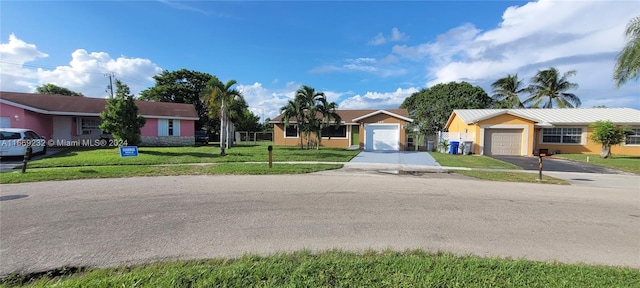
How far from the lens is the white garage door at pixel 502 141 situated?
20484mm

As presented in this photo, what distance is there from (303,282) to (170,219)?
10.8ft

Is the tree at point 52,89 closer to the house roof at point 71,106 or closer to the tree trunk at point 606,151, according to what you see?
the house roof at point 71,106

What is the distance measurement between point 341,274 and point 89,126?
27.8m

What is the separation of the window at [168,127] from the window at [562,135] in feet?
102

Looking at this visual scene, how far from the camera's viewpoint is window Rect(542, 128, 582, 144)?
22.0 meters

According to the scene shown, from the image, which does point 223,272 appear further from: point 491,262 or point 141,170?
point 141,170

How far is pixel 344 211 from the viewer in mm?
5594

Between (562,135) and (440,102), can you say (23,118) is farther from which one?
(562,135)

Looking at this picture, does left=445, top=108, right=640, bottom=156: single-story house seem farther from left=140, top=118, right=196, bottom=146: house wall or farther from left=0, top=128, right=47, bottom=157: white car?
left=0, top=128, right=47, bottom=157: white car

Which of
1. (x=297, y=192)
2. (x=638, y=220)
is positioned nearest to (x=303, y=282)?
(x=297, y=192)

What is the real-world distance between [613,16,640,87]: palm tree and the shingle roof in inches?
259

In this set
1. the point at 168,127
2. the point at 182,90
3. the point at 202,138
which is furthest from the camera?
the point at 182,90

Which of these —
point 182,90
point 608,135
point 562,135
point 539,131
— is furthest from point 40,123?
point 562,135

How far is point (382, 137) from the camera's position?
2477 centimetres
